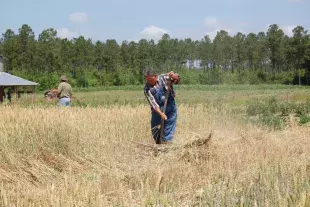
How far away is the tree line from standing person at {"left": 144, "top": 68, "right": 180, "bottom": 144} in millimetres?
41222

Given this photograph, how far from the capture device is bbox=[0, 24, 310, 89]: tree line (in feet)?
170

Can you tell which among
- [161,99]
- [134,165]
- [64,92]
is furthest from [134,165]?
[64,92]

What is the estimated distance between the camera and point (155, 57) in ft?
220

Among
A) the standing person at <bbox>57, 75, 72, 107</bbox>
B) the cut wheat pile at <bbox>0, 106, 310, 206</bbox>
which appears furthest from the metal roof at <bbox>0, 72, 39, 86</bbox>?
the cut wheat pile at <bbox>0, 106, 310, 206</bbox>

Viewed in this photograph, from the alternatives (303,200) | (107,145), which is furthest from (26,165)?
(303,200)

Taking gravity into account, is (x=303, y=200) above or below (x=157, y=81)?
below

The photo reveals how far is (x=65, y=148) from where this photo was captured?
6051 millimetres

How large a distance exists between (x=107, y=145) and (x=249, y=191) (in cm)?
301

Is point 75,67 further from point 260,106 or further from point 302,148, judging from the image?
point 302,148

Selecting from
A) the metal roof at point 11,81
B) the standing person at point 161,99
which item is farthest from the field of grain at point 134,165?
the metal roof at point 11,81

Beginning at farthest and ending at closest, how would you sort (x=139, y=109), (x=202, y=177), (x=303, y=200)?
(x=139, y=109) → (x=202, y=177) → (x=303, y=200)

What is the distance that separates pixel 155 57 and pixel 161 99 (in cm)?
6111

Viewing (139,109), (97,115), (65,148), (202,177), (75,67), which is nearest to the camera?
(202,177)

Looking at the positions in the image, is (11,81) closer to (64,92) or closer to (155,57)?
(64,92)
